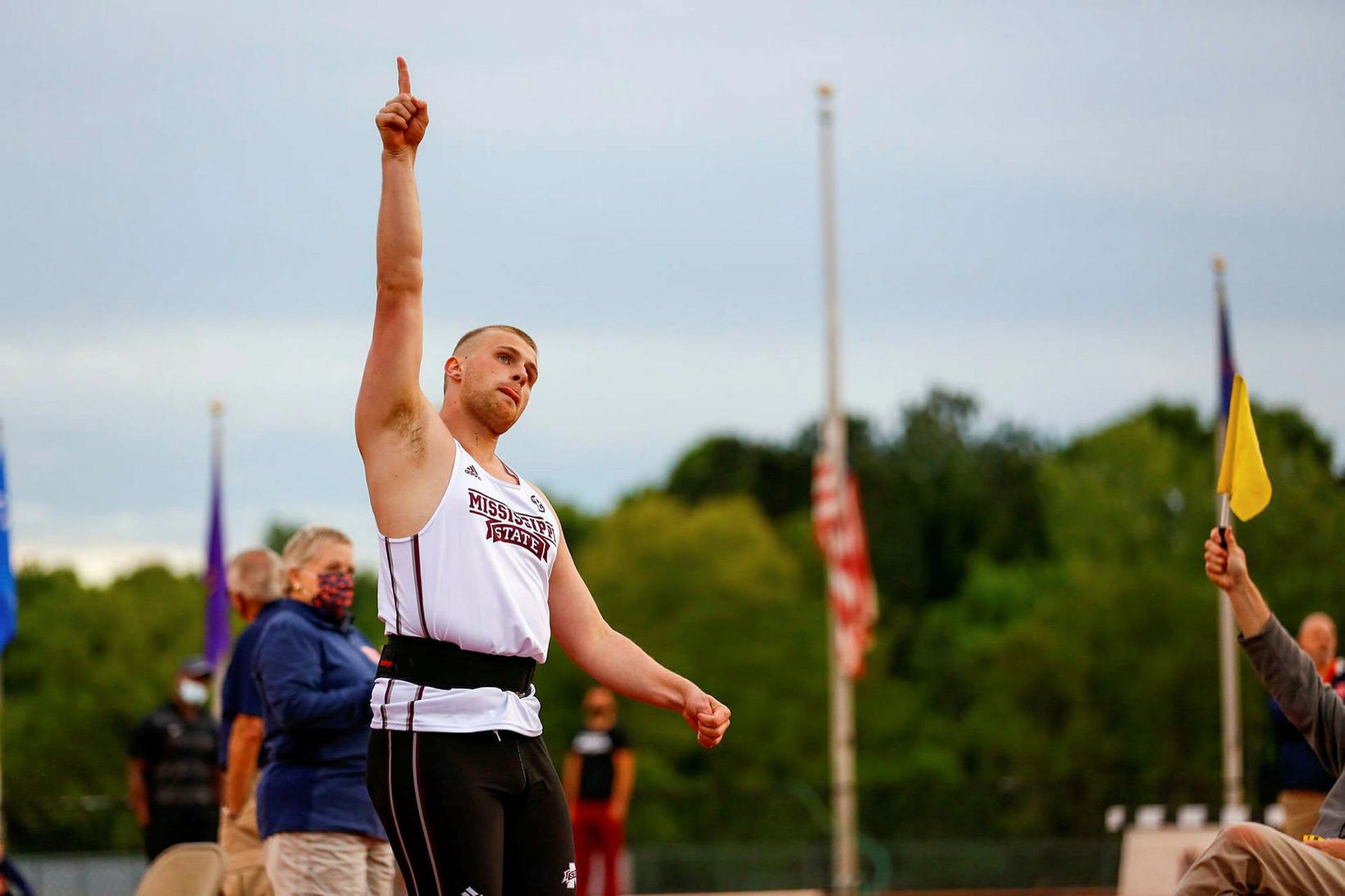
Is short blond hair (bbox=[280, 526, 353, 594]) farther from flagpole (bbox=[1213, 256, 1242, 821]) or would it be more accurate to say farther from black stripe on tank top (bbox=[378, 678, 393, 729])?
flagpole (bbox=[1213, 256, 1242, 821])

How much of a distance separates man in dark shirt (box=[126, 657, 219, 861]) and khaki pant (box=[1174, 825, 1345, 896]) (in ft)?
21.8

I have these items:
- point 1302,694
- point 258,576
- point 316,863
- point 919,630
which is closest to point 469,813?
point 316,863

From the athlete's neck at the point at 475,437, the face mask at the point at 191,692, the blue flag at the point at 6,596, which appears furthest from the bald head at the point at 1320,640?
the blue flag at the point at 6,596

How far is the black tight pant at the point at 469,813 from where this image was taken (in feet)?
14.2

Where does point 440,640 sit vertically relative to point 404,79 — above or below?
below

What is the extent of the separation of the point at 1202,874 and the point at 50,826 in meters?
18.4

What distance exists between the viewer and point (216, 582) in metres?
16.9

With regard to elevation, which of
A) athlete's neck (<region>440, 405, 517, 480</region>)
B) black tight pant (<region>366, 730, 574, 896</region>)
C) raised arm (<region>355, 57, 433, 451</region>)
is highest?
raised arm (<region>355, 57, 433, 451</region>)

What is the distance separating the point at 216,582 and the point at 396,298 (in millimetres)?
13254

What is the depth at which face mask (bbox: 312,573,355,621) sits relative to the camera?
268 inches

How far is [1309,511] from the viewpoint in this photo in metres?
40.2

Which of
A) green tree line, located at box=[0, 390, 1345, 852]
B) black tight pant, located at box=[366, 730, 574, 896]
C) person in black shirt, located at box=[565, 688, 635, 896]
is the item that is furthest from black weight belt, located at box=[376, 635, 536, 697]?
green tree line, located at box=[0, 390, 1345, 852]

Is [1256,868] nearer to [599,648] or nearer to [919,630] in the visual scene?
[599,648]

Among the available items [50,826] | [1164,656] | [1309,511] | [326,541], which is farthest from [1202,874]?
[1164,656]
